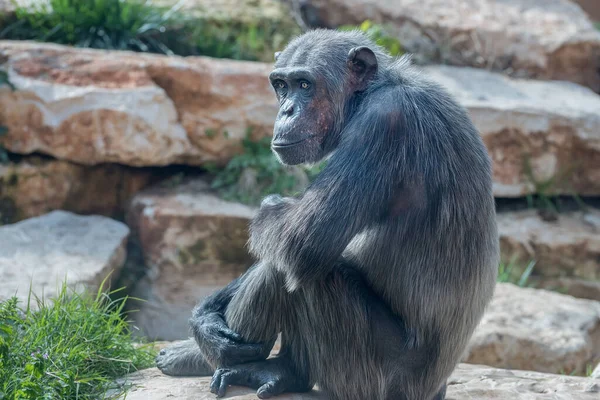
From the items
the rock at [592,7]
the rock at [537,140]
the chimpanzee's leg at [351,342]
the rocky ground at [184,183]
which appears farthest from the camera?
the rock at [592,7]

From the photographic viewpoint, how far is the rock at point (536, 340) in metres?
6.30

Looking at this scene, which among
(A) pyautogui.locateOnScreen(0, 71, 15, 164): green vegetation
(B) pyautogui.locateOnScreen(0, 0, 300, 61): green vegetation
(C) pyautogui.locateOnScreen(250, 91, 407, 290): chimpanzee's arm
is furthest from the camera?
(B) pyautogui.locateOnScreen(0, 0, 300, 61): green vegetation

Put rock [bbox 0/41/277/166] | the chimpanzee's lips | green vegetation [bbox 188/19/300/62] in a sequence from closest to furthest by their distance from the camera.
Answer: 1. the chimpanzee's lips
2. rock [bbox 0/41/277/166]
3. green vegetation [bbox 188/19/300/62]

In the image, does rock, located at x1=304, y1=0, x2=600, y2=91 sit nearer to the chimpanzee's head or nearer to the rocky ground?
the rocky ground

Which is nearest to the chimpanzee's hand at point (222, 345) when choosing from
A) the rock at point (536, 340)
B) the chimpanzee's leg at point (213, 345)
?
the chimpanzee's leg at point (213, 345)

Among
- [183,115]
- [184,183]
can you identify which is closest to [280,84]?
[183,115]

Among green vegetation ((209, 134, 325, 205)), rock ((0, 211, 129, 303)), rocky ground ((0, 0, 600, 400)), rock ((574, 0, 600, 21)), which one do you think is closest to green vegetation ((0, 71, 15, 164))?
rocky ground ((0, 0, 600, 400))

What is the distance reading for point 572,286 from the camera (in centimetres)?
838

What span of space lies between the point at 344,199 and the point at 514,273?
198 inches

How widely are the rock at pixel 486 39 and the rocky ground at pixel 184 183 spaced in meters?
0.67

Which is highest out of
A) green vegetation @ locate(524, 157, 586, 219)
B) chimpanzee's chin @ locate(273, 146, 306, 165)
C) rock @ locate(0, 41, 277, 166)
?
chimpanzee's chin @ locate(273, 146, 306, 165)

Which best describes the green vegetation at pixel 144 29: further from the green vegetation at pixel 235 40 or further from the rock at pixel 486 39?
the rock at pixel 486 39

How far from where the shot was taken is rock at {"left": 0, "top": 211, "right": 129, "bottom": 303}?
19.7 feet

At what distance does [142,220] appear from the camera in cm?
777
